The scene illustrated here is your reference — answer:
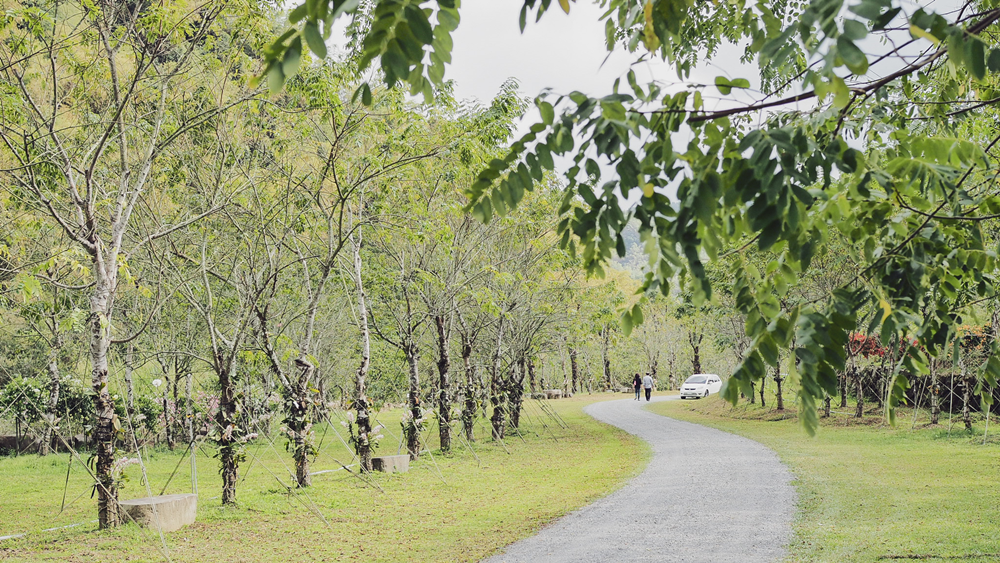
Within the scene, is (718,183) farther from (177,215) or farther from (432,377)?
(432,377)

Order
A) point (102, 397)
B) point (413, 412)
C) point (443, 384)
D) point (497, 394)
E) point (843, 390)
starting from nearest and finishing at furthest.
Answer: point (102, 397), point (413, 412), point (443, 384), point (497, 394), point (843, 390)

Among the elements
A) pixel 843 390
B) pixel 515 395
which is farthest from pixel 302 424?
pixel 843 390

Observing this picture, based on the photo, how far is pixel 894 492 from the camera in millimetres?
9695

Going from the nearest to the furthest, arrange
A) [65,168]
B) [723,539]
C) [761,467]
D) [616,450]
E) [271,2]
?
[723,539], [65,168], [271,2], [761,467], [616,450]

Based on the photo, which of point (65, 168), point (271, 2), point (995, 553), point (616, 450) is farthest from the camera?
point (616, 450)

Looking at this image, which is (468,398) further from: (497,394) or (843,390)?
(843,390)

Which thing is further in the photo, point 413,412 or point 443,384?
point 443,384

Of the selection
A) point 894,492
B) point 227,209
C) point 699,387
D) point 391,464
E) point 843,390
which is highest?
point 227,209

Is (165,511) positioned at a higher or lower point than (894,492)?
higher

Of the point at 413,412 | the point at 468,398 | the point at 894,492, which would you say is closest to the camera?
the point at 894,492

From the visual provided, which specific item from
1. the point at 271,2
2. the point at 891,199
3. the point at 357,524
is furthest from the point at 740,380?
the point at 271,2

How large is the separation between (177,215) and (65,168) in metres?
3.57

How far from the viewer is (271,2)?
28.9 feet

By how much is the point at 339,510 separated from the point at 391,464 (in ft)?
12.7
